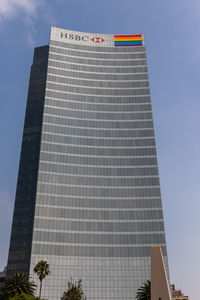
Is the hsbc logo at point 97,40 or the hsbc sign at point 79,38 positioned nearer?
the hsbc sign at point 79,38

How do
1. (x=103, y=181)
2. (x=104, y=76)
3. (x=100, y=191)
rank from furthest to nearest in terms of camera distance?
(x=104, y=76)
(x=103, y=181)
(x=100, y=191)

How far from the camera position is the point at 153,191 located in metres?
107

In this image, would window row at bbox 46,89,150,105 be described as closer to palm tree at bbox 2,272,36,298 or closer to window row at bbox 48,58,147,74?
window row at bbox 48,58,147,74

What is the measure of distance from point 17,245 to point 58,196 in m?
20.9

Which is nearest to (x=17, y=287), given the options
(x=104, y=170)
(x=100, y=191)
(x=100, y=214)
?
(x=100, y=214)

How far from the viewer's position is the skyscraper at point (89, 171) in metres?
93.9

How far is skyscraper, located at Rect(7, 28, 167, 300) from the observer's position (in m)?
93.9

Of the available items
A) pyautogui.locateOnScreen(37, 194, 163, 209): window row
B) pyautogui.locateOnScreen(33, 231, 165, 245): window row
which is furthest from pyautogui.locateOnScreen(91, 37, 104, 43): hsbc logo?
pyautogui.locateOnScreen(33, 231, 165, 245): window row

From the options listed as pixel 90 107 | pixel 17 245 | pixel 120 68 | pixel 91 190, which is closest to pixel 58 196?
pixel 91 190

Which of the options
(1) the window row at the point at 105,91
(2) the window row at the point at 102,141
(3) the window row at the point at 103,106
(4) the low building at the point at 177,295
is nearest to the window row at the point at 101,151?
(2) the window row at the point at 102,141

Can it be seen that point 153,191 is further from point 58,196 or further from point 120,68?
point 120,68

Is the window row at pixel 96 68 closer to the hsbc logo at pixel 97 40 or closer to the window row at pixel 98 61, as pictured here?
the window row at pixel 98 61

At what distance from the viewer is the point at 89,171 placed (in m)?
110

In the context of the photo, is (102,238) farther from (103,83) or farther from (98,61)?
(98,61)
